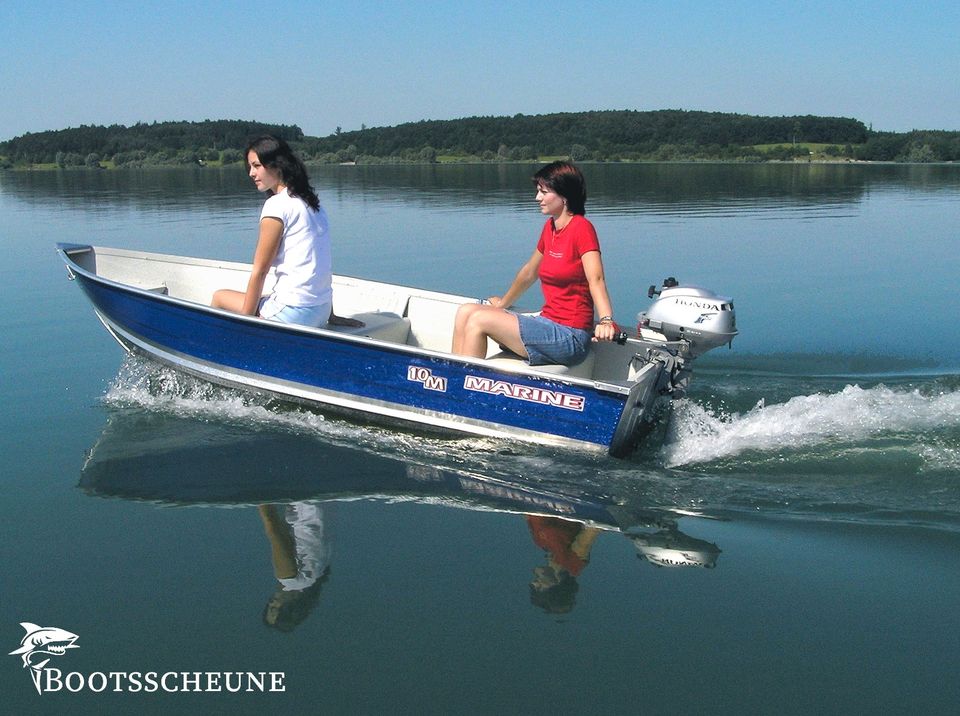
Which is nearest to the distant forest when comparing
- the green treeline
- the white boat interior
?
the green treeline

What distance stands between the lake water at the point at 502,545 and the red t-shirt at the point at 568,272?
91 cm

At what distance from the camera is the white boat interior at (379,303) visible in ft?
21.9

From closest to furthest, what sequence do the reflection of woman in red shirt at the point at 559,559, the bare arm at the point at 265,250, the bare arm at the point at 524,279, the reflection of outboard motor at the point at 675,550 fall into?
the reflection of woman in red shirt at the point at 559,559, the reflection of outboard motor at the point at 675,550, the bare arm at the point at 265,250, the bare arm at the point at 524,279

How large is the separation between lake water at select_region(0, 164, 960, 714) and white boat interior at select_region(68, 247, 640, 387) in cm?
66

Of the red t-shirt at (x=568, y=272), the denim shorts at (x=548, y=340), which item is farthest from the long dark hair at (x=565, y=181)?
the denim shorts at (x=548, y=340)

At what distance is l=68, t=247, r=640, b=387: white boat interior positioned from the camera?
6.68m

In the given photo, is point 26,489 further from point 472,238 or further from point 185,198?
point 185,198

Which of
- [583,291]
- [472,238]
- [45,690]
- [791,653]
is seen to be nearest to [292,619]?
[45,690]

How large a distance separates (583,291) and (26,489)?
11.7ft

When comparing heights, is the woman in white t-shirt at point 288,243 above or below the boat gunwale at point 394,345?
above

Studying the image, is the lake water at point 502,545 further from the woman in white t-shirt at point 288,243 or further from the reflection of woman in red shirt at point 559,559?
the woman in white t-shirt at point 288,243

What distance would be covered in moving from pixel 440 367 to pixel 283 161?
1.70m

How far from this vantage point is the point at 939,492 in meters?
5.10

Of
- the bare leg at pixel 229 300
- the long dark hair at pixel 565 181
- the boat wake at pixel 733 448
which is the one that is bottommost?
the boat wake at pixel 733 448
